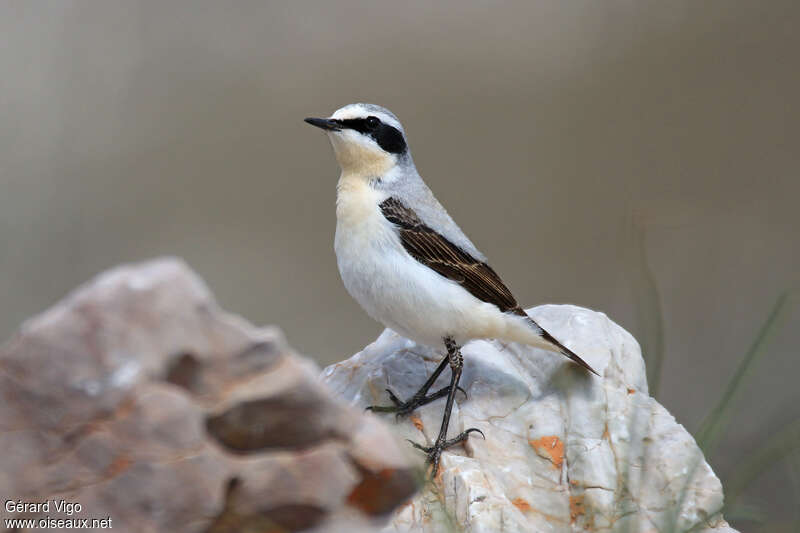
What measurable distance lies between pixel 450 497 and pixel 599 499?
61 cm

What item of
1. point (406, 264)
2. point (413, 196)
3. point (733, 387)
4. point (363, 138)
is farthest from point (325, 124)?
point (733, 387)

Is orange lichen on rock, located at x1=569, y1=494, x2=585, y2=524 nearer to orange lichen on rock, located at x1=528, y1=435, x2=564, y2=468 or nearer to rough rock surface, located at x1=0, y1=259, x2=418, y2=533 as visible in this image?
orange lichen on rock, located at x1=528, y1=435, x2=564, y2=468

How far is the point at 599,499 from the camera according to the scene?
4.20m

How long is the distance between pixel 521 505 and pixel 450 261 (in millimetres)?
1448

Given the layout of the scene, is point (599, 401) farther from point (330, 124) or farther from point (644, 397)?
point (330, 124)

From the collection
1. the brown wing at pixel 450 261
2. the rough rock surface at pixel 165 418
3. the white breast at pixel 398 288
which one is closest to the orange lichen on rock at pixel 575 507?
the brown wing at pixel 450 261

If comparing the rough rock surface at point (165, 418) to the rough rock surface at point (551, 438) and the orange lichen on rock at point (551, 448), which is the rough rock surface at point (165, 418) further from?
the orange lichen on rock at point (551, 448)

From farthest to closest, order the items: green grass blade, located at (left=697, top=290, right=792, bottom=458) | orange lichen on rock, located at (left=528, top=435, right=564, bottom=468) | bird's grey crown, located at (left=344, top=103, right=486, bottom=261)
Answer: bird's grey crown, located at (left=344, top=103, right=486, bottom=261) < orange lichen on rock, located at (left=528, top=435, right=564, bottom=468) < green grass blade, located at (left=697, top=290, right=792, bottom=458)

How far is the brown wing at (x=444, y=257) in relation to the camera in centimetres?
516

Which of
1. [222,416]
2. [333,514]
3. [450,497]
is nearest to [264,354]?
[222,416]

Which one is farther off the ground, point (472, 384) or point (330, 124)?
point (330, 124)

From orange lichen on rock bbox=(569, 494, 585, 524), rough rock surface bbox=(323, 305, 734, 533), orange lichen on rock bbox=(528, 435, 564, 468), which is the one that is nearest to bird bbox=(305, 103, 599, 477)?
rough rock surface bbox=(323, 305, 734, 533)

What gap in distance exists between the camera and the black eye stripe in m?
5.35

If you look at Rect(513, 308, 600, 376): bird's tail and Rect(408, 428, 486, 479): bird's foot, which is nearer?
Rect(408, 428, 486, 479): bird's foot
